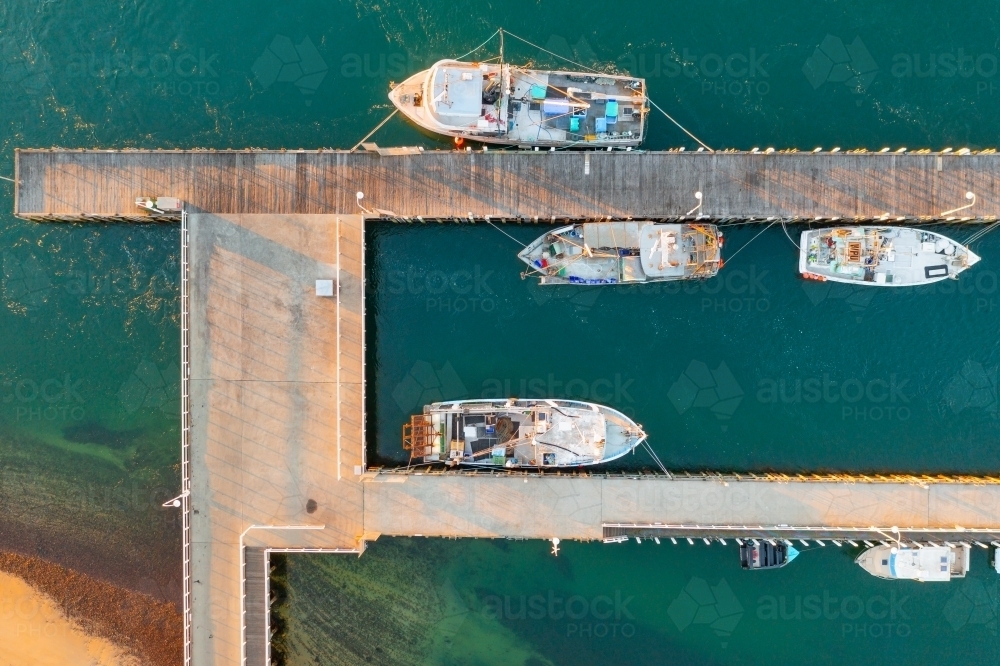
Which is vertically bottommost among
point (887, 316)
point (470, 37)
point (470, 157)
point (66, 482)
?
point (66, 482)

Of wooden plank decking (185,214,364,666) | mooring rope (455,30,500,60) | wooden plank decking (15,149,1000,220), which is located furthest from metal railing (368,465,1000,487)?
mooring rope (455,30,500,60)

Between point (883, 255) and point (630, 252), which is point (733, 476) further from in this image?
point (883, 255)

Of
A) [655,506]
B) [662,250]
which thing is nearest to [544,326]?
[662,250]

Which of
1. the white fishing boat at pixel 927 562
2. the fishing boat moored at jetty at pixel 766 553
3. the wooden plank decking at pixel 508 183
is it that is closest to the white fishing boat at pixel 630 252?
the wooden plank decking at pixel 508 183

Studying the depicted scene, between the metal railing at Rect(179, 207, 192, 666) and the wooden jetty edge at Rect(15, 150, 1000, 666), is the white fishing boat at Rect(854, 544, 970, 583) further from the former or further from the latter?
the metal railing at Rect(179, 207, 192, 666)

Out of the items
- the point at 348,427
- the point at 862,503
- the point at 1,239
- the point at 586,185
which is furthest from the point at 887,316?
the point at 1,239

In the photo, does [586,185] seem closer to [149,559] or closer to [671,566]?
[671,566]
